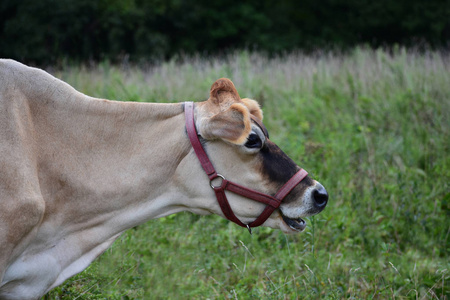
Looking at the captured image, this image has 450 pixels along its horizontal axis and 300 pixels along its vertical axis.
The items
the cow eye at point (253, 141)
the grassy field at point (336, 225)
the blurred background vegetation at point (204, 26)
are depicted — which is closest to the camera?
the cow eye at point (253, 141)

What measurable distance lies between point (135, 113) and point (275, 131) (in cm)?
488

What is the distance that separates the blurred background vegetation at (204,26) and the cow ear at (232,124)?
14.3m

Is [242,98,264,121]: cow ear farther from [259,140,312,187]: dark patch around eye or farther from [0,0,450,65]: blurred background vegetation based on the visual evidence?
[0,0,450,65]: blurred background vegetation

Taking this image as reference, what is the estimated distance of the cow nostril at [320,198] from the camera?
109 inches

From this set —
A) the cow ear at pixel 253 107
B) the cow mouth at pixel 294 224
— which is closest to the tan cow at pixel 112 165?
the cow mouth at pixel 294 224

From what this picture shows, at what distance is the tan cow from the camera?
2.58 meters

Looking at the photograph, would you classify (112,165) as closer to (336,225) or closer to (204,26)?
(336,225)

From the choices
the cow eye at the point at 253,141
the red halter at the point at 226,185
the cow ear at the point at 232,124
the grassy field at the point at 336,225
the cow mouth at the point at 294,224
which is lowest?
the grassy field at the point at 336,225

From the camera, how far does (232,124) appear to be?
8.43 ft

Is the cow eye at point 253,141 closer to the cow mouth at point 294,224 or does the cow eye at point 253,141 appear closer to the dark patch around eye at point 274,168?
the dark patch around eye at point 274,168

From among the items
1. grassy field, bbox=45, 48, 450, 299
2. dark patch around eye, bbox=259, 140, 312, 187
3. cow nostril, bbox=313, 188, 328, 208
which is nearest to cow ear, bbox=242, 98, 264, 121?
dark patch around eye, bbox=259, 140, 312, 187

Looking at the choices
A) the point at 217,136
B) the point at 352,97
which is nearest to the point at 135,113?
the point at 217,136

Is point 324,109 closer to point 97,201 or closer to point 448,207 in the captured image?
point 448,207

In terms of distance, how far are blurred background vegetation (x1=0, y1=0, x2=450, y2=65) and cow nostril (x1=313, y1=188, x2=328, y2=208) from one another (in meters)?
14.5
